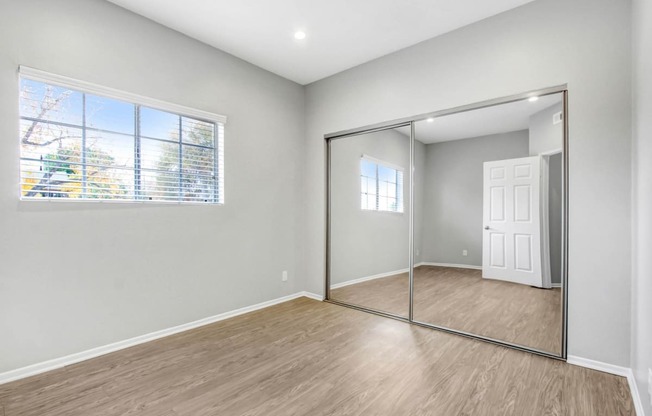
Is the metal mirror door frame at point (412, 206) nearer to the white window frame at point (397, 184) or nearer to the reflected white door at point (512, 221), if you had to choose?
the white window frame at point (397, 184)

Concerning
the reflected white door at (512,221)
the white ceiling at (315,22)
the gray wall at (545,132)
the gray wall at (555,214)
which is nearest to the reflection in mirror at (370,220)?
the reflected white door at (512,221)

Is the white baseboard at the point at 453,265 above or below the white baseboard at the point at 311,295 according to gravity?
above

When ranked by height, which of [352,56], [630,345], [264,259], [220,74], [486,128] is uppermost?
[352,56]

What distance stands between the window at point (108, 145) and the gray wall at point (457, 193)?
2325 mm

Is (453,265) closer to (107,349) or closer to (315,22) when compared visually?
(315,22)

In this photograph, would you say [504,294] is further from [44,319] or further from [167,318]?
[44,319]

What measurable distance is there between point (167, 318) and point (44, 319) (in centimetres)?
91

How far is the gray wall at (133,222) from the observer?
2221 millimetres

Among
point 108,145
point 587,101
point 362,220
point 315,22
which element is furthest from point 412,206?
point 108,145

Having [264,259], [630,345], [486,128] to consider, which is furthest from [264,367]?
[486,128]

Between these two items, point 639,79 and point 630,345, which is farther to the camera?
point 630,345

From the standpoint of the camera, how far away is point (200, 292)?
10.6 feet

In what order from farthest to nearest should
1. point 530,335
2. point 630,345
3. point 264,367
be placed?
point 530,335 → point 264,367 → point 630,345

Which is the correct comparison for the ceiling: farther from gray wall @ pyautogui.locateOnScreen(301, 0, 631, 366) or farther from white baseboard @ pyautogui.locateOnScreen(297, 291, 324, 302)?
white baseboard @ pyautogui.locateOnScreen(297, 291, 324, 302)
